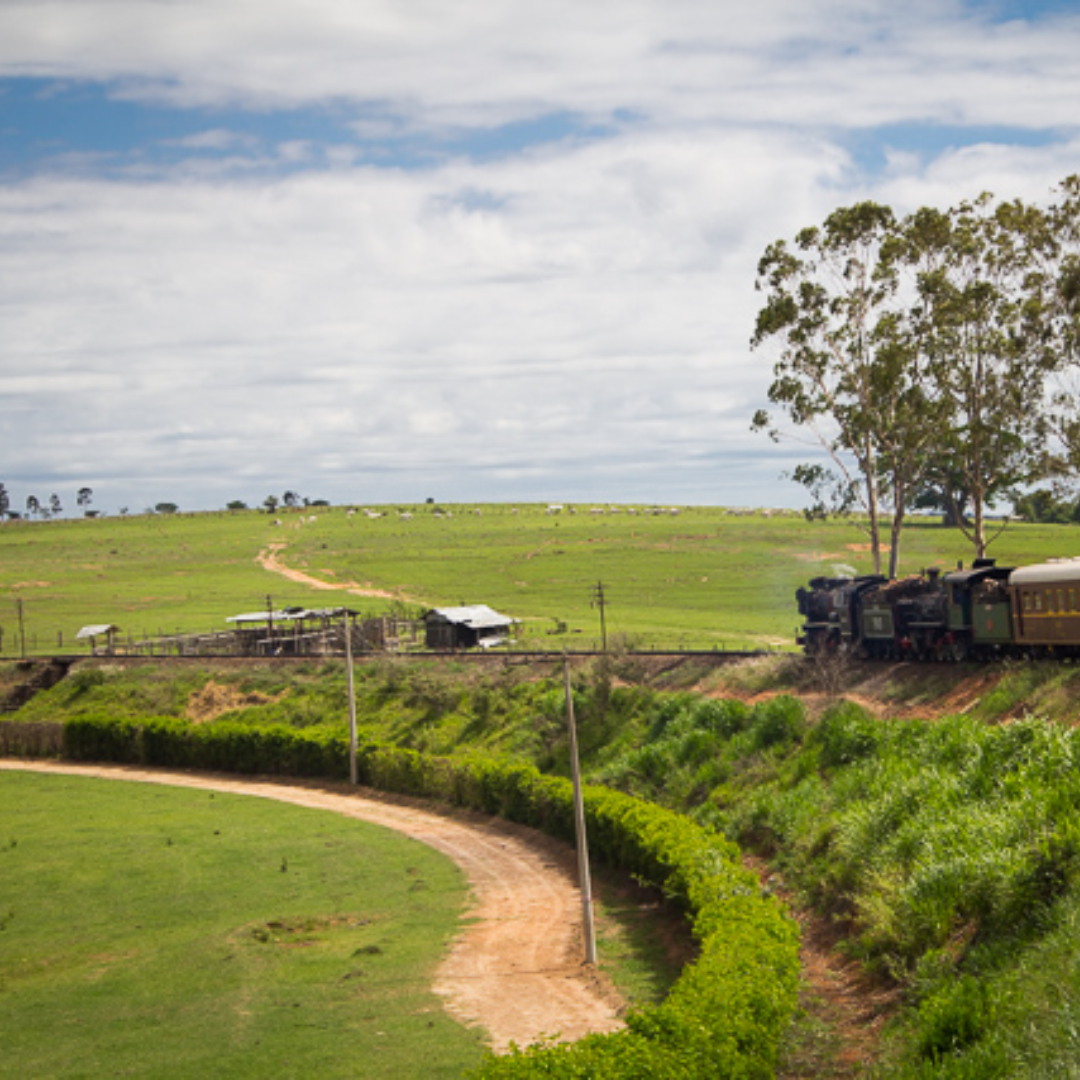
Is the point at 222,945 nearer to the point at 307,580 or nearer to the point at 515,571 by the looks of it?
the point at 515,571

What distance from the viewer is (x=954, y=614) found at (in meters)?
44.4

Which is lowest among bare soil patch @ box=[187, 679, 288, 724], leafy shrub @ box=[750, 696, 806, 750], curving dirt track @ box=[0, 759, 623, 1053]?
curving dirt track @ box=[0, 759, 623, 1053]

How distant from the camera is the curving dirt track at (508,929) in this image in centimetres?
2641

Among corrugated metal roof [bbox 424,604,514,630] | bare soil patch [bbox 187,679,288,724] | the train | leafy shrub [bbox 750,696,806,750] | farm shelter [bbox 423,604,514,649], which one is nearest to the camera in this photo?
the train

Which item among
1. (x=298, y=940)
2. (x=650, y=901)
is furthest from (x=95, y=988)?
(x=650, y=901)

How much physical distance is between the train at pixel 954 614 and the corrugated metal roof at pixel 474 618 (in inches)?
1243

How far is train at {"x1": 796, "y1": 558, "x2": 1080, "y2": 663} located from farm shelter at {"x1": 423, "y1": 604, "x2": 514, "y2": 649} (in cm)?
3175

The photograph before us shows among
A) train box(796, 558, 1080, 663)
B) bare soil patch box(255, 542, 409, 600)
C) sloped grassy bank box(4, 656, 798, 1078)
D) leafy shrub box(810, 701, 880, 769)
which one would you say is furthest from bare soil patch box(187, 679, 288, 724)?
leafy shrub box(810, 701, 880, 769)

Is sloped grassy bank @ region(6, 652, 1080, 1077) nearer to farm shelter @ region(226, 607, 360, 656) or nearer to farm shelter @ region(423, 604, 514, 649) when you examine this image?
farm shelter @ region(423, 604, 514, 649)

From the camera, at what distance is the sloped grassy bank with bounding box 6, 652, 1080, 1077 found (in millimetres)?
17625

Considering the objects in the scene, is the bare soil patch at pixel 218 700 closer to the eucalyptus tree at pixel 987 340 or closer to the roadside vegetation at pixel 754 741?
the roadside vegetation at pixel 754 741

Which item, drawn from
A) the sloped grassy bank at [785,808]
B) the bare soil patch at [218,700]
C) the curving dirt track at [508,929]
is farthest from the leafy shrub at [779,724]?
the bare soil patch at [218,700]

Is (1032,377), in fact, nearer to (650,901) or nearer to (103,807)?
(650,901)

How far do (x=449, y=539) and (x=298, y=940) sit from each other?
5388 inches
